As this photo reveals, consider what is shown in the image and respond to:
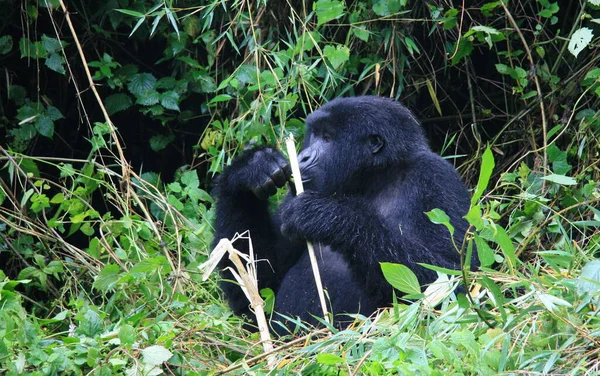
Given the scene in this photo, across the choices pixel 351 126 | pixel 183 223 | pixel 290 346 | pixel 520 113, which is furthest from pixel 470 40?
pixel 290 346

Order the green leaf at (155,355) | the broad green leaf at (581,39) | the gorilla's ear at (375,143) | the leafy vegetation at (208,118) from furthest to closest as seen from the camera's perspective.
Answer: the broad green leaf at (581,39) → the leafy vegetation at (208,118) → the gorilla's ear at (375,143) → the green leaf at (155,355)

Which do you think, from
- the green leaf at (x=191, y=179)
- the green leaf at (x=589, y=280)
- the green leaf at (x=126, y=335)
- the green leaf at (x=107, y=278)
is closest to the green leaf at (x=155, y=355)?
the green leaf at (x=126, y=335)

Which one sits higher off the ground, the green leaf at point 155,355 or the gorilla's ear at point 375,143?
the gorilla's ear at point 375,143

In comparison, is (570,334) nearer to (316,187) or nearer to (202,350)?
(202,350)

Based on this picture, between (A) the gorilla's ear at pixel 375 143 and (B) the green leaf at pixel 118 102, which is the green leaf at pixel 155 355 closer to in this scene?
(A) the gorilla's ear at pixel 375 143

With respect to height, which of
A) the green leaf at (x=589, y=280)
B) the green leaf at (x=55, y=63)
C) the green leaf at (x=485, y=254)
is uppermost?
the green leaf at (x=55, y=63)

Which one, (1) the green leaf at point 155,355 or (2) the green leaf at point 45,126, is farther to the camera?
(2) the green leaf at point 45,126

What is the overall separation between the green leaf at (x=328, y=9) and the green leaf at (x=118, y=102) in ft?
4.59

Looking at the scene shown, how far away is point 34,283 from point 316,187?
1.65m

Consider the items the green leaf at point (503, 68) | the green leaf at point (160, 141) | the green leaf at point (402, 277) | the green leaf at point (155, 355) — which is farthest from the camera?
the green leaf at point (160, 141)

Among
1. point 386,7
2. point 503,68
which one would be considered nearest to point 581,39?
point 503,68

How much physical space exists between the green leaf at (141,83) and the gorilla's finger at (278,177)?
175 centimetres

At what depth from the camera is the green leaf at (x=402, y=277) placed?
2676mm

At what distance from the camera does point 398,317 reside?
279 cm
